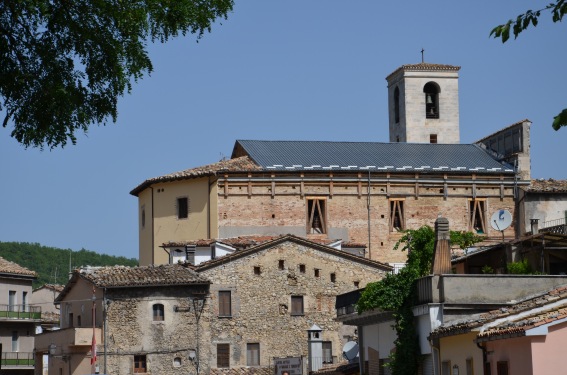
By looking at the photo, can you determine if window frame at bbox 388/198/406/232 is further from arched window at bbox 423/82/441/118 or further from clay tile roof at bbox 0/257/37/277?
clay tile roof at bbox 0/257/37/277

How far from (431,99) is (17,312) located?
29674mm

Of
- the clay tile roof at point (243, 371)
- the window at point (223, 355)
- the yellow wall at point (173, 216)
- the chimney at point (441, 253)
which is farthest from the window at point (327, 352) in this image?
the chimney at point (441, 253)

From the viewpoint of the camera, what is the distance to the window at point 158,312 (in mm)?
54844

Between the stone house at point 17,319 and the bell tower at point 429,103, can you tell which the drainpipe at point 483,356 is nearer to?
the stone house at point 17,319

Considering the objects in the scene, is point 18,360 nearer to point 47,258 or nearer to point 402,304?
point 402,304

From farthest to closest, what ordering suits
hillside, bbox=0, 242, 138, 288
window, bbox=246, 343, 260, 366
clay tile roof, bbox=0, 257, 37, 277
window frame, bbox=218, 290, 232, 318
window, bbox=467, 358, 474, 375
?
1. hillside, bbox=0, 242, 138, 288
2. clay tile roof, bbox=0, 257, 37, 277
3. window frame, bbox=218, 290, 232, 318
4. window, bbox=246, 343, 260, 366
5. window, bbox=467, 358, 474, 375

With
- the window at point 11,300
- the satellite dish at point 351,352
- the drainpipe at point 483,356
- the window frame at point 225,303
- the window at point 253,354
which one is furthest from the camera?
the window at point 11,300

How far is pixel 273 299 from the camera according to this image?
5647cm

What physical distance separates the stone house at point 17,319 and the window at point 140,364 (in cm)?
1773

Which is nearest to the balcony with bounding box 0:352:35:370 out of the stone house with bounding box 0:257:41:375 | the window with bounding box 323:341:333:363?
the stone house with bounding box 0:257:41:375

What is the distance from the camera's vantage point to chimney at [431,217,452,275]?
33625mm

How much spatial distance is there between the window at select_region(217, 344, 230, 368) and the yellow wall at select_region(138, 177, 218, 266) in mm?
9554

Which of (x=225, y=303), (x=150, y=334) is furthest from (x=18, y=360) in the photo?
(x=225, y=303)

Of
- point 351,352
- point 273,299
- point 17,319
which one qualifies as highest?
point 273,299
